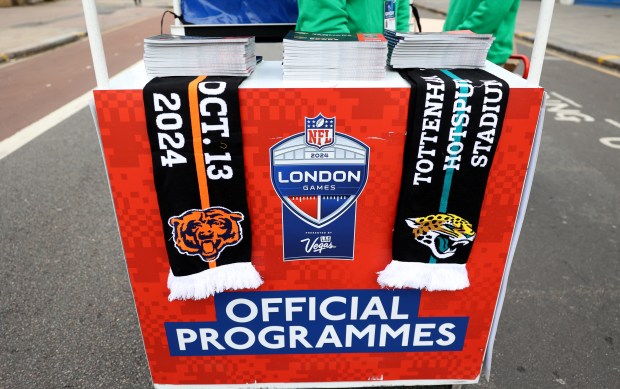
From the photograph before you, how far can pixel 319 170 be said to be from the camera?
4.93 feet

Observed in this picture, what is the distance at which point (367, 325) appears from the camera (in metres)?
1.81

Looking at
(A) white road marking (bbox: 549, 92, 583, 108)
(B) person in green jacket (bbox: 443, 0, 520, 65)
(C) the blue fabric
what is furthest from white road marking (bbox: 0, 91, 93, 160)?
(A) white road marking (bbox: 549, 92, 583, 108)

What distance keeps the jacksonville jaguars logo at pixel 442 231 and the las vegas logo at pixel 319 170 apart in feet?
0.79

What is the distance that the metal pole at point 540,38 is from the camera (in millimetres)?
1425

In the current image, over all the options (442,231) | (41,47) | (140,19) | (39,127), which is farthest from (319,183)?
(140,19)

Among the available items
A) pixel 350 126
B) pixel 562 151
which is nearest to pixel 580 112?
pixel 562 151

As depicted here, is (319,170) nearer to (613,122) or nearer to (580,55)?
(613,122)

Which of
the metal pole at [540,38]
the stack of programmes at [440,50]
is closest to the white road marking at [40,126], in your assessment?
the stack of programmes at [440,50]

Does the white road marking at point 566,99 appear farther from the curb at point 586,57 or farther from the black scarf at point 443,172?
the black scarf at point 443,172

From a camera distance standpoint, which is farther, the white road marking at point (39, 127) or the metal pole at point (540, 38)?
the white road marking at point (39, 127)

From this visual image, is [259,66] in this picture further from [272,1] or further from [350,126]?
[272,1]

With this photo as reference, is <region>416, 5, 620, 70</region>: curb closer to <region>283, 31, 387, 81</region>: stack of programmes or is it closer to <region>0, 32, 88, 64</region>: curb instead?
<region>283, 31, 387, 81</region>: stack of programmes

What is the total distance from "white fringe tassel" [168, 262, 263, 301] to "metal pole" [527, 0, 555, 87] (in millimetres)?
1080

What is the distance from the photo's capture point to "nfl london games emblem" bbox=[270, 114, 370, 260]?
4.84 feet
